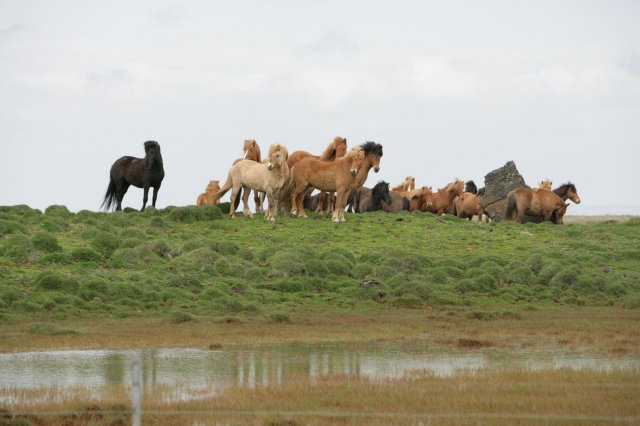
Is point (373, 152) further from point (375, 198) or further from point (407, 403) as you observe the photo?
point (407, 403)

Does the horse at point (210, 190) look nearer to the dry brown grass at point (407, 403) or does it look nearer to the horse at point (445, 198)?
the horse at point (445, 198)

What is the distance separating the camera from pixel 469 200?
49.0 meters

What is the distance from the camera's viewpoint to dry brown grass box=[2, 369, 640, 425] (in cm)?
1245

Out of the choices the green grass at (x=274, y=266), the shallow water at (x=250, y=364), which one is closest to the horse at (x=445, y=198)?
the green grass at (x=274, y=266)

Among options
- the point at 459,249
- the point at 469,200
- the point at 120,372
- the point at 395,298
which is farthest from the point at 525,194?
the point at 120,372

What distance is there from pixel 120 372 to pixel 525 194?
29184 millimetres

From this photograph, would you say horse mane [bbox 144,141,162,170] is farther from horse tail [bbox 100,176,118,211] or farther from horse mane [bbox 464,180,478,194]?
horse mane [bbox 464,180,478,194]

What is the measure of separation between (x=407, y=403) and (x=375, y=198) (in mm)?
31185

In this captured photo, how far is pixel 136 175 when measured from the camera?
39.1m

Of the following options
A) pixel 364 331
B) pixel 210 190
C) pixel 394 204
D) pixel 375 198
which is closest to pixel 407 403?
pixel 364 331

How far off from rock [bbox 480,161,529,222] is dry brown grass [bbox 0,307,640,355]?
2183 centimetres

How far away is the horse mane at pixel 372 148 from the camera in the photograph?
117 ft

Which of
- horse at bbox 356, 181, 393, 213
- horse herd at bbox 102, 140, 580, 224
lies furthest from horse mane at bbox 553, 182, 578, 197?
horse at bbox 356, 181, 393, 213

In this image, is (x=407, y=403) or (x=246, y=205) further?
(x=246, y=205)
